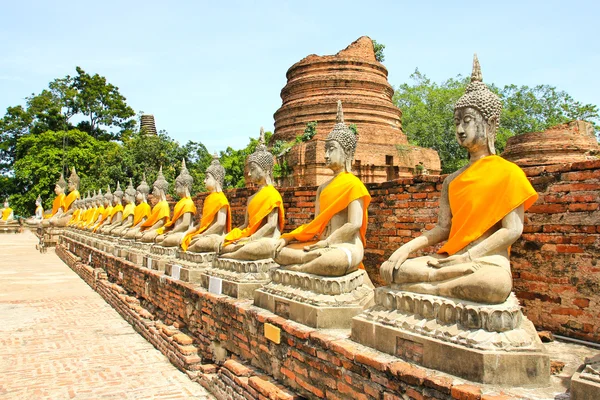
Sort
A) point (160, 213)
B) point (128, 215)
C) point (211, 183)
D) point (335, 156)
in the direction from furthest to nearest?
point (128, 215) → point (160, 213) → point (211, 183) → point (335, 156)

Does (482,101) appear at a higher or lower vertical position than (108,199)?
higher

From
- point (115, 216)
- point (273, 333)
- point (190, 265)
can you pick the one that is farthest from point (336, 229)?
point (115, 216)

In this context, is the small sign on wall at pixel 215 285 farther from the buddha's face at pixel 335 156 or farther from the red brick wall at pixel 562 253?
the red brick wall at pixel 562 253

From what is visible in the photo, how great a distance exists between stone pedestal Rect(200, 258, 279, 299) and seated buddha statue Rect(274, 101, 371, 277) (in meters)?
0.73

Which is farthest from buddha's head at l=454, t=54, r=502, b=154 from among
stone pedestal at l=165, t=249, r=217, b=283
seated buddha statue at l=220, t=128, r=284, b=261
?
stone pedestal at l=165, t=249, r=217, b=283

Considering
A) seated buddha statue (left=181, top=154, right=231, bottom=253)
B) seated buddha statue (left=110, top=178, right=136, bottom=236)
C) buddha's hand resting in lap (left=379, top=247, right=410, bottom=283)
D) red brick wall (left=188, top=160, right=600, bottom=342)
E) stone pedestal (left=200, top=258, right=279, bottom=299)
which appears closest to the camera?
buddha's hand resting in lap (left=379, top=247, right=410, bottom=283)

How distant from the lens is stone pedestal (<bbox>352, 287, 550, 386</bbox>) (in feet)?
9.23

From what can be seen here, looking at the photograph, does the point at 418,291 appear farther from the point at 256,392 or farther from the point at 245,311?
the point at 245,311

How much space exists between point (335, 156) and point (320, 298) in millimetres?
1431

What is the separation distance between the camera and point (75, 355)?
6.41m

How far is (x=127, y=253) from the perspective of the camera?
1076 centimetres

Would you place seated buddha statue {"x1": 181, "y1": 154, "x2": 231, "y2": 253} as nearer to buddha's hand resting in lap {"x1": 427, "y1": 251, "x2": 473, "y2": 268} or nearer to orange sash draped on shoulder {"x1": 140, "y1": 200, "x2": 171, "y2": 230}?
orange sash draped on shoulder {"x1": 140, "y1": 200, "x2": 171, "y2": 230}

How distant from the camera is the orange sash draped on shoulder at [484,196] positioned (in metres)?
3.25

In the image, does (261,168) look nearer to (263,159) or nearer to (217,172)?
(263,159)
